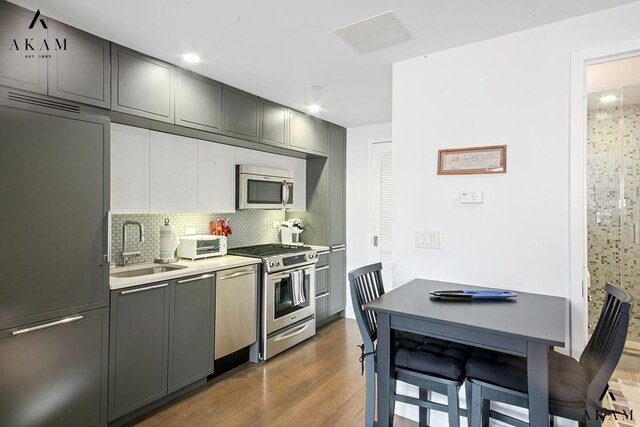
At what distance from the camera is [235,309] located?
297 cm

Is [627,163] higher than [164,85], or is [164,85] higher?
Result: [164,85]

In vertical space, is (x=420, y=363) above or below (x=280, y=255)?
below

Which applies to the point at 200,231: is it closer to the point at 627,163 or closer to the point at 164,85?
the point at 164,85

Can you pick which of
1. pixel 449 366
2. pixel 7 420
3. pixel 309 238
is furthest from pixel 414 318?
pixel 309 238

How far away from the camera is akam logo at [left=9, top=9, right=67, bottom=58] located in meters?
1.81

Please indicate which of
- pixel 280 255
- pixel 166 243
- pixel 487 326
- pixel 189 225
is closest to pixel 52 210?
pixel 166 243

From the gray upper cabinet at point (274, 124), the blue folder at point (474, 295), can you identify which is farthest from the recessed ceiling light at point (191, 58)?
the blue folder at point (474, 295)

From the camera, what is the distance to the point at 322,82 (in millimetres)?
2979

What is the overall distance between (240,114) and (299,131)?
2.79 ft

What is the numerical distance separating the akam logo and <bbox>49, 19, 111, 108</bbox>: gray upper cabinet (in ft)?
0.04

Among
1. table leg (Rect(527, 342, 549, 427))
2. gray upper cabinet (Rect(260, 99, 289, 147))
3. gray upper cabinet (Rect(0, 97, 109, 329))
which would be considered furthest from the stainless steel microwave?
table leg (Rect(527, 342, 549, 427))

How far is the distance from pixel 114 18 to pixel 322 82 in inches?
60.7

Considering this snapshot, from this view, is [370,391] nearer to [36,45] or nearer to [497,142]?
[497,142]

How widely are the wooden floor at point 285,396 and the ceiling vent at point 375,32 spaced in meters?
2.43
